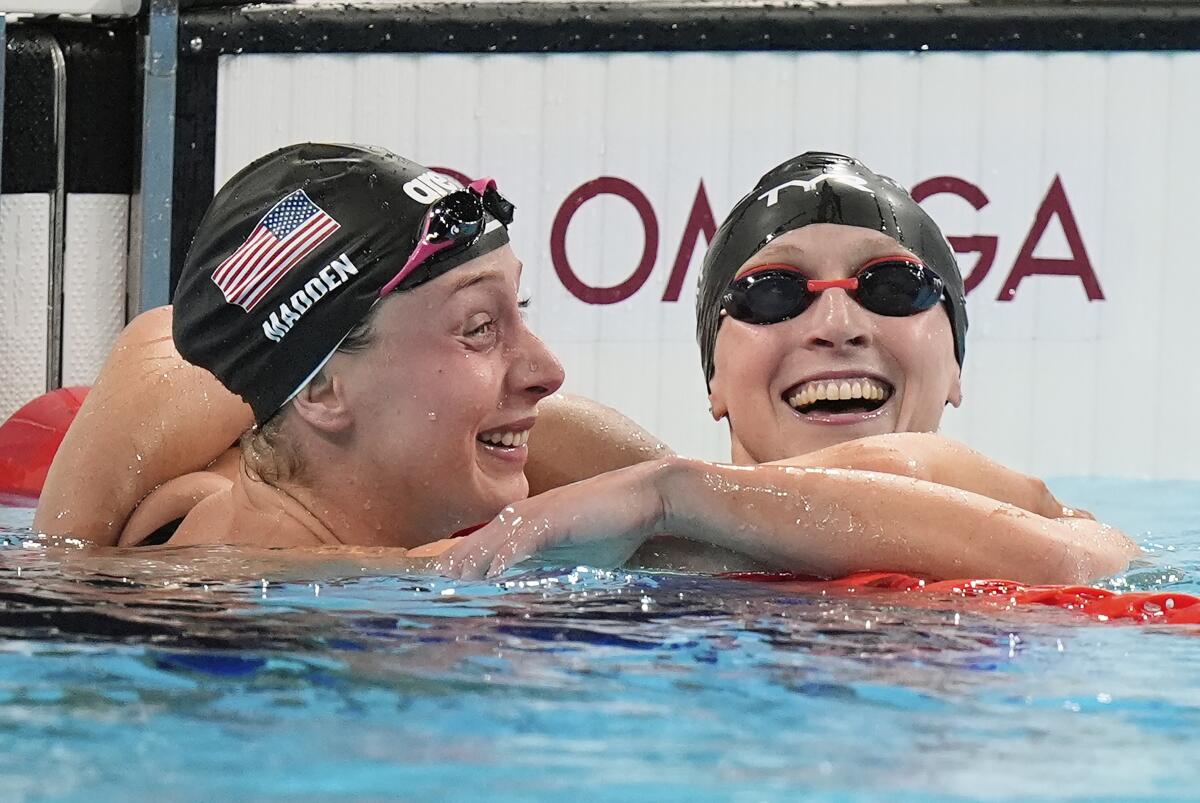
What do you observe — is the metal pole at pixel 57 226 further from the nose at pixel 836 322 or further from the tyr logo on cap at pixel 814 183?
the nose at pixel 836 322

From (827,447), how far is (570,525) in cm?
74

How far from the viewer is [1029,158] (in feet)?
A: 17.9

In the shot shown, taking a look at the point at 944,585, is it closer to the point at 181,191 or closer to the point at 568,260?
the point at 568,260

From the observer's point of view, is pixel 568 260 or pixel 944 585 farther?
pixel 568 260

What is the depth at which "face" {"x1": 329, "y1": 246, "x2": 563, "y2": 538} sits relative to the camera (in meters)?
2.92

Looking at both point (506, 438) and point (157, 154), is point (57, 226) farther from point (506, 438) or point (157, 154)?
point (506, 438)

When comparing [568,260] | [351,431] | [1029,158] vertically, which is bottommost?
[351,431]

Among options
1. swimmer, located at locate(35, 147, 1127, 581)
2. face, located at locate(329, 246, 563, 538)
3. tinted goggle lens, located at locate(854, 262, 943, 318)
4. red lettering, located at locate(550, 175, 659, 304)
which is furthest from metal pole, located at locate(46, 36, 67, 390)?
swimmer, located at locate(35, 147, 1127, 581)

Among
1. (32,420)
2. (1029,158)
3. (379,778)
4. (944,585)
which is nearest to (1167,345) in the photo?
(1029,158)

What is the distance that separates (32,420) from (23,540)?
1.78m

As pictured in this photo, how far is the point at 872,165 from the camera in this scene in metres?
5.54

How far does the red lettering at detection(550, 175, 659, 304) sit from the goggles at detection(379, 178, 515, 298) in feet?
8.51

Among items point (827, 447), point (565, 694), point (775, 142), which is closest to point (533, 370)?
point (827, 447)

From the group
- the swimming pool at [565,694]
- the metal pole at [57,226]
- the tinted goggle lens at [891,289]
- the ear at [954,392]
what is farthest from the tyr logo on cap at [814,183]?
the metal pole at [57,226]
